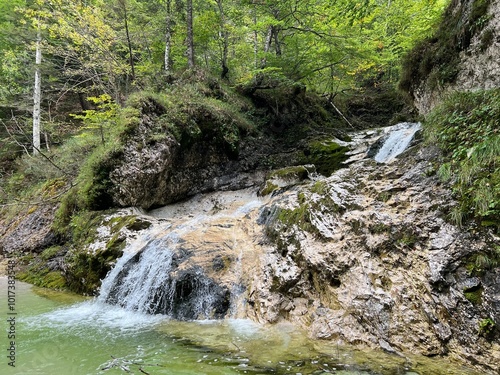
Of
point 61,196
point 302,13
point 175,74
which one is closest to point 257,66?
point 302,13

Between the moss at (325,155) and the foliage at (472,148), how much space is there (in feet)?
17.5

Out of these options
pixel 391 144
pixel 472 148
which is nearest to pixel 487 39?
pixel 472 148

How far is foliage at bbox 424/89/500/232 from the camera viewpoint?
389 cm

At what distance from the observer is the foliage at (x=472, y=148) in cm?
389

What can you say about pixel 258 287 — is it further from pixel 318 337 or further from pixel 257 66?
pixel 257 66

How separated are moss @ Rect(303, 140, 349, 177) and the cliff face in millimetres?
3294

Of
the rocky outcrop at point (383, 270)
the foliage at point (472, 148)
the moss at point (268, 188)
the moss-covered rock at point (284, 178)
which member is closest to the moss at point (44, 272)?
the rocky outcrop at point (383, 270)

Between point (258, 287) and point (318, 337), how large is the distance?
1.61 meters

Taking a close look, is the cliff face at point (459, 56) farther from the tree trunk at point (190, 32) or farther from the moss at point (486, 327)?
the tree trunk at point (190, 32)

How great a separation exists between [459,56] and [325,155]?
18.2ft

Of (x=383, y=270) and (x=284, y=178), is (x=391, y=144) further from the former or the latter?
(x=383, y=270)

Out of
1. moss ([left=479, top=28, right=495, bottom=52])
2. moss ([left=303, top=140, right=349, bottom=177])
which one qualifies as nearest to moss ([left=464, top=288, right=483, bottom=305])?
moss ([left=479, top=28, right=495, bottom=52])

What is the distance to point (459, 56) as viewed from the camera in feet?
22.8

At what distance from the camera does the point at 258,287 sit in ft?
18.4
